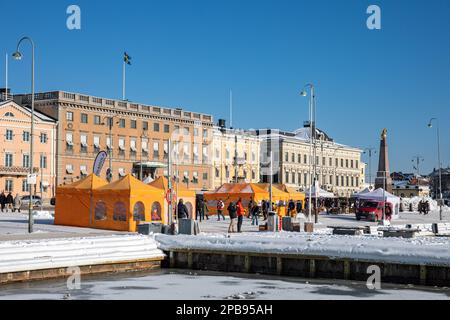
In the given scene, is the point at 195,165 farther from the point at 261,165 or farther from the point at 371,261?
the point at 371,261

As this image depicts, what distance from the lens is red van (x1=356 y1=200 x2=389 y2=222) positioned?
→ 5841 centimetres

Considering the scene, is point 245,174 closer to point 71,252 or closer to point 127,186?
point 127,186

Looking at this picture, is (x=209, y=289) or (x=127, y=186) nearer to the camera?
(x=209, y=289)

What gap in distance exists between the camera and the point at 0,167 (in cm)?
7506

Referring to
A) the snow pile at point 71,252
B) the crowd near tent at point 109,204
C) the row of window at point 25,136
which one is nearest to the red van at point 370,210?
the crowd near tent at point 109,204

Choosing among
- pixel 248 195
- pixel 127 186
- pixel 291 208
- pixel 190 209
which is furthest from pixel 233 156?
pixel 127 186

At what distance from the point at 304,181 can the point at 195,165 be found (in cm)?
2582

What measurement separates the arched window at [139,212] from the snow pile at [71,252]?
29.1 feet

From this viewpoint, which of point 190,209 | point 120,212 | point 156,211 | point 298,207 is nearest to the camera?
point 120,212

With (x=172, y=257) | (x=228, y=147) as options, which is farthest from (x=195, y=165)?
(x=172, y=257)

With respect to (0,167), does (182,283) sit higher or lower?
lower

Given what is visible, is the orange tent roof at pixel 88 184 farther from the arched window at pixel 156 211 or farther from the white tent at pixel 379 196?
the white tent at pixel 379 196

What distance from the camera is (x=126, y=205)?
125ft

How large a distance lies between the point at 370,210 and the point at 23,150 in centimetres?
3836
